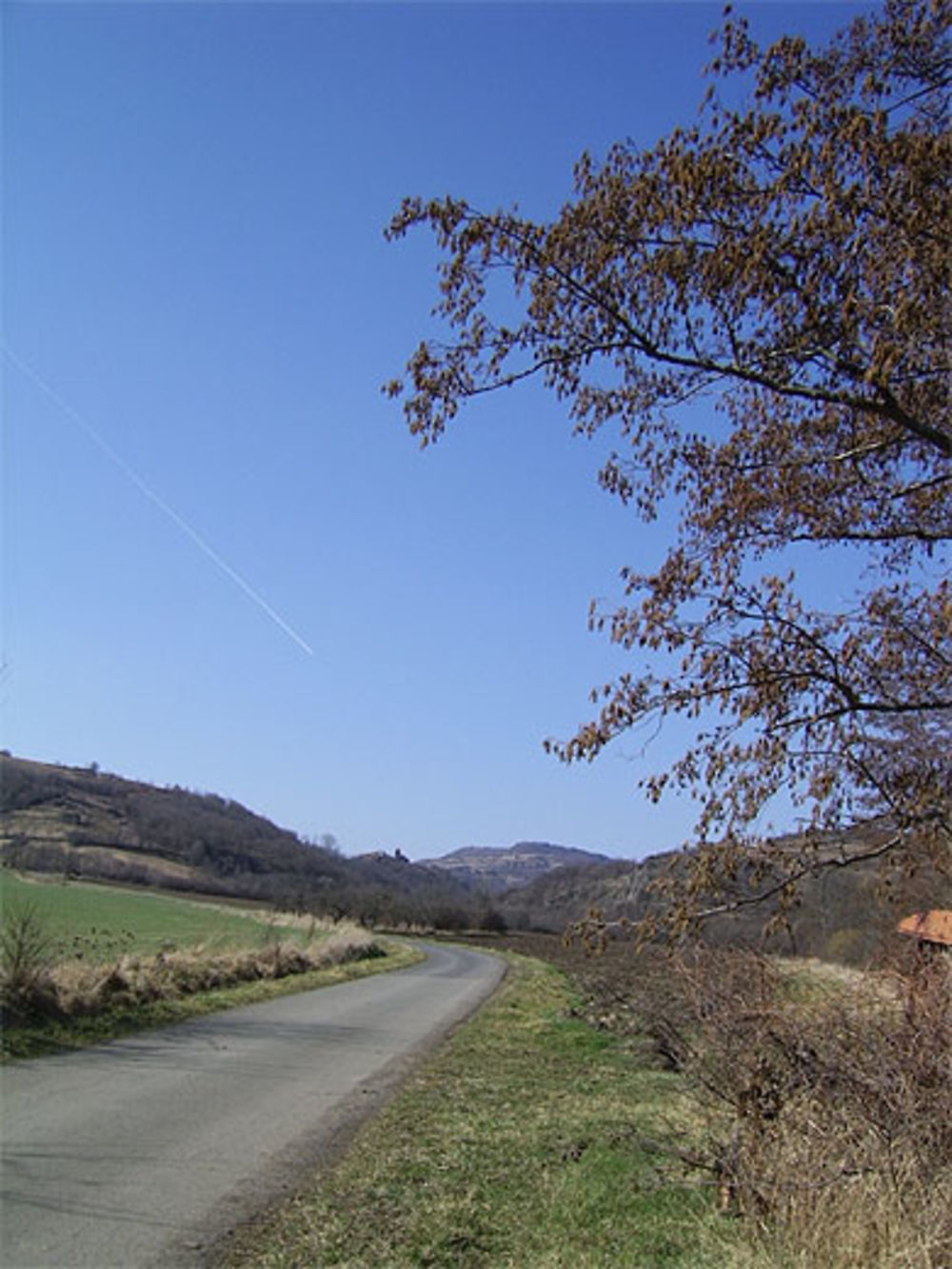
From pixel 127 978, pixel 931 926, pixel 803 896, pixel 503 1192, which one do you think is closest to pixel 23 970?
pixel 127 978

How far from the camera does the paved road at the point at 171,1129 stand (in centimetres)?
612

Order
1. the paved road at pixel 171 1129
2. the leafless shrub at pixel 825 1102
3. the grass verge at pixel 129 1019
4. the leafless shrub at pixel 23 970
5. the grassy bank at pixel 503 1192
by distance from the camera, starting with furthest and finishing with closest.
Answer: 1. the leafless shrub at pixel 23 970
2. the grass verge at pixel 129 1019
3. the paved road at pixel 171 1129
4. the grassy bank at pixel 503 1192
5. the leafless shrub at pixel 825 1102

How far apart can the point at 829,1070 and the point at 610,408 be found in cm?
406

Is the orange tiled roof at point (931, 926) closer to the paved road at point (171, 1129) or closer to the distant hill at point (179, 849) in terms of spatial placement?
the paved road at point (171, 1129)

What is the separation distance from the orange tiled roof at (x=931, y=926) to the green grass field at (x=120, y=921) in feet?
45.5

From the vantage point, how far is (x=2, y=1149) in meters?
7.67

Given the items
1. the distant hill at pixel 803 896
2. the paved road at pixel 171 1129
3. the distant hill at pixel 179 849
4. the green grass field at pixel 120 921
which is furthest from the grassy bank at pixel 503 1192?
the distant hill at pixel 179 849

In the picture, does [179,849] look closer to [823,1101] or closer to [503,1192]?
[503,1192]

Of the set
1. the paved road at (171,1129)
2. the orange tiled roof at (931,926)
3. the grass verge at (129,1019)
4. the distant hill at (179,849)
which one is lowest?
the paved road at (171,1129)

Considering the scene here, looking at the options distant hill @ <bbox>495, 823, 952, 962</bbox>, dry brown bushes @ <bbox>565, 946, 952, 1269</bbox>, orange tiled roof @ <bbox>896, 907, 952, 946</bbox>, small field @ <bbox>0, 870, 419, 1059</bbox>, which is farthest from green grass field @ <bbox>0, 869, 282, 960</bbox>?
orange tiled roof @ <bbox>896, 907, 952, 946</bbox>

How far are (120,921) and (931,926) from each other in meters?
43.3

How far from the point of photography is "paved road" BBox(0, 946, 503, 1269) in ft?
20.1

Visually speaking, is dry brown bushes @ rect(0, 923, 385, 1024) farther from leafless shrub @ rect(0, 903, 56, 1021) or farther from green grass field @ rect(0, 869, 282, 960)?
green grass field @ rect(0, 869, 282, 960)

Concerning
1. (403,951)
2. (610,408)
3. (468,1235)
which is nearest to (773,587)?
(610,408)
